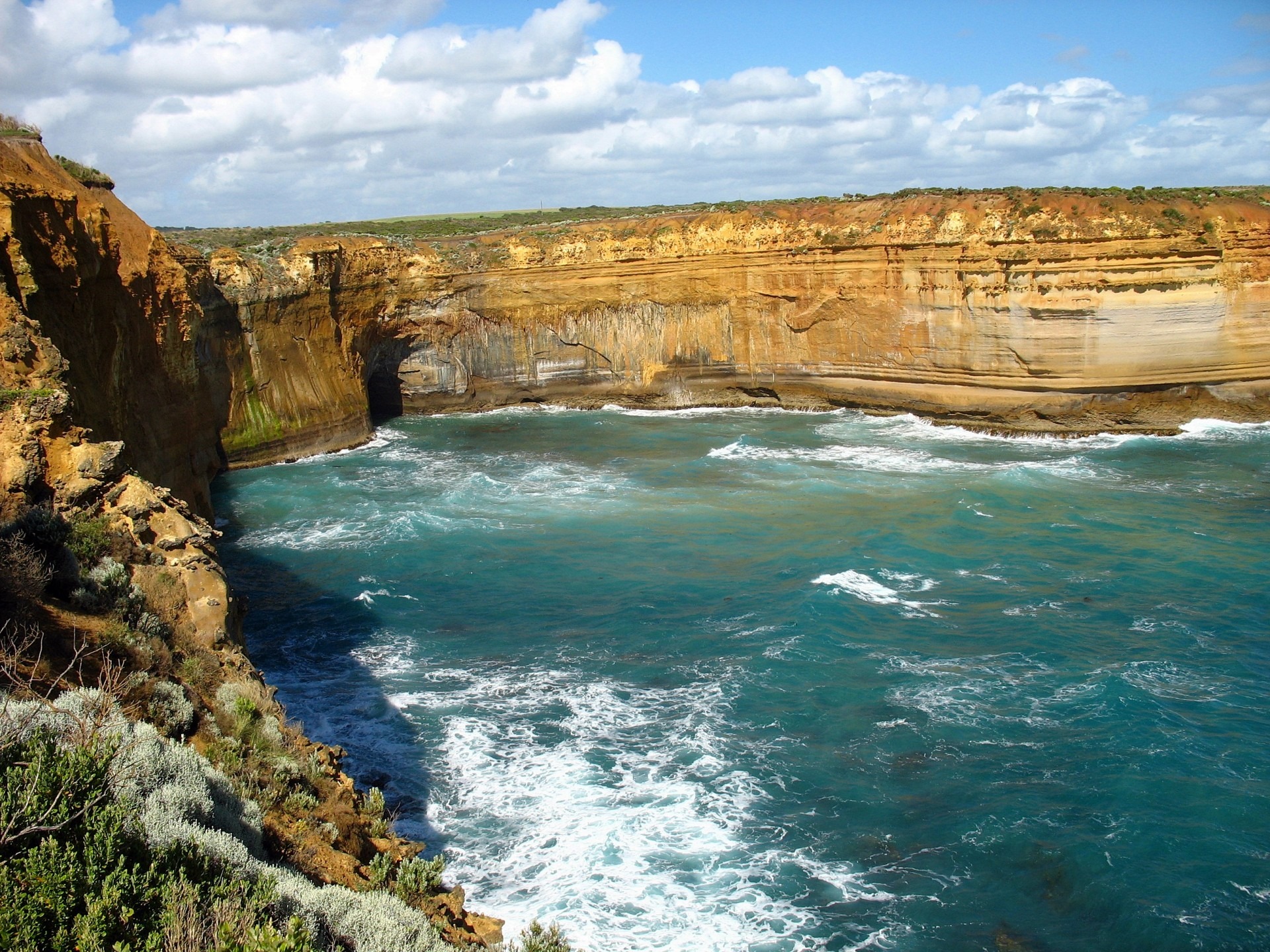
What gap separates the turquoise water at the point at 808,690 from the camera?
1055cm

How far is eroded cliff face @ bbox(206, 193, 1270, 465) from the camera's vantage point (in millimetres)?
31578

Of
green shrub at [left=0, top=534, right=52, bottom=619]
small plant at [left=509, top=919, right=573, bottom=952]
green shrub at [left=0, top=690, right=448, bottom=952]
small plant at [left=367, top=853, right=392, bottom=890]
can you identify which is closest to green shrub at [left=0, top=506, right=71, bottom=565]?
green shrub at [left=0, top=534, right=52, bottom=619]

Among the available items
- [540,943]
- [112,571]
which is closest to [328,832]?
[540,943]

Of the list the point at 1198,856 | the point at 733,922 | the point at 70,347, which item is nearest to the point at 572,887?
the point at 733,922

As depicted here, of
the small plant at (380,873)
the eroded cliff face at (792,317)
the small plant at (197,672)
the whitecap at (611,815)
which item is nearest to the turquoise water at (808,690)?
the whitecap at (611,815)

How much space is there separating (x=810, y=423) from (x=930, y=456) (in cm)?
637

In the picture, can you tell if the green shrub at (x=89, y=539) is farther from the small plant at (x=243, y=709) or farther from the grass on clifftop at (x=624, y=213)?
the grass on clifftop at (x=624, y=213)

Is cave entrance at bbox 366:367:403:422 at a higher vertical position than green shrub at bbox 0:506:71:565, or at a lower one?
lower

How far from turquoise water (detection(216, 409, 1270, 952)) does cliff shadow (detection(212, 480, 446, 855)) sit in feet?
0.23

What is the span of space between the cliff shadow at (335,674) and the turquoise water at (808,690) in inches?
2.8

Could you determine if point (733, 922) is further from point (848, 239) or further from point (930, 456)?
point (848, 239)

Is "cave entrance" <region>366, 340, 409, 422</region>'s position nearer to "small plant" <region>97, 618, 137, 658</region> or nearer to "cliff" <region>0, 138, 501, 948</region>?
"cliff" <region>0, 138, 501, 948</region>

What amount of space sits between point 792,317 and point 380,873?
32.5 meters

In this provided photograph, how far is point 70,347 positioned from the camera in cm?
1599
